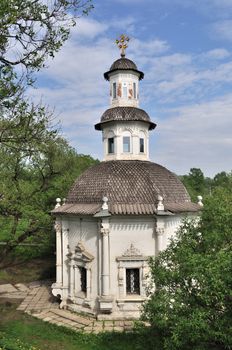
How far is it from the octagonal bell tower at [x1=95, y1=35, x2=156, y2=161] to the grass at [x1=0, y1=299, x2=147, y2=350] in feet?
33.0

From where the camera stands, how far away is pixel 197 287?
9.78 m

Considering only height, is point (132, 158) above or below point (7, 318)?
above

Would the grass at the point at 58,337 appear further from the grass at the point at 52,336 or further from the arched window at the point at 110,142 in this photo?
the arched window at the point at 110,142

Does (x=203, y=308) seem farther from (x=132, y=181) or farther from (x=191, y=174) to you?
(x=191, y=174)

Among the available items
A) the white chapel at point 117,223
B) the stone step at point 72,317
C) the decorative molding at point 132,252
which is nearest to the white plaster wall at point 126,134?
the white chapel at point 117,223

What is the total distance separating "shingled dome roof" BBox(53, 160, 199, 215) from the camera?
1833 cm

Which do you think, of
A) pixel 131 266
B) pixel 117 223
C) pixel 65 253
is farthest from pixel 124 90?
pixel 131 266

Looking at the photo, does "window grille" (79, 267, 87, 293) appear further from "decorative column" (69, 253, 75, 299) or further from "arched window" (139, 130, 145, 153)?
"arched window" (139, 130, 145, 153)

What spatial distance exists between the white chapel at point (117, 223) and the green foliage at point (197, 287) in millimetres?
6254

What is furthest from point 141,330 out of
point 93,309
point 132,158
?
point 132,158

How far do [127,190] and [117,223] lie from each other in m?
1.86

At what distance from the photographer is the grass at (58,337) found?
14.9m

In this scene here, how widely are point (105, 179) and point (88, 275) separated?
5198mm

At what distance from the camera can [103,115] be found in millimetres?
22031
